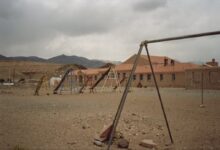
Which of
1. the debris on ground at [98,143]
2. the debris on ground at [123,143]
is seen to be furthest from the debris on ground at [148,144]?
the debris on ground at [98,143]

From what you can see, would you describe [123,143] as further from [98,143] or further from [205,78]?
[205,78]

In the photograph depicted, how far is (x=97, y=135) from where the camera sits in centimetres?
927

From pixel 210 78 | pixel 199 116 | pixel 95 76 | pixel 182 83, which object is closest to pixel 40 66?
pixel 95 76

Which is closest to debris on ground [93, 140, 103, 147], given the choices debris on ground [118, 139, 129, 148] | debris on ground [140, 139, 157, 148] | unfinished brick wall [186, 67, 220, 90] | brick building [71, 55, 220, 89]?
debris on ground [118, 139, 129, 148]

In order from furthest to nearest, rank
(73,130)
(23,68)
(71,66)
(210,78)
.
→ (23,68), (210,78), (71,66), (73,130)

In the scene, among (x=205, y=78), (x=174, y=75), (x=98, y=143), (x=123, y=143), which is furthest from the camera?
(x=174, y=75)

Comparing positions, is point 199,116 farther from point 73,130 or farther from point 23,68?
point 23,68

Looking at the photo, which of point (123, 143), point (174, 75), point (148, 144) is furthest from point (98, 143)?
point (174, 75)

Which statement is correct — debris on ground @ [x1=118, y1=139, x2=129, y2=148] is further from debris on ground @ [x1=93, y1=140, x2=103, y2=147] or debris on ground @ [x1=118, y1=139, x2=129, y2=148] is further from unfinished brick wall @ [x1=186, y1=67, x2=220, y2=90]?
unfinished brick wall @ [x1=186, y1=67, x2=220, y2=90]

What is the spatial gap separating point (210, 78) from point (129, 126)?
3461 cm

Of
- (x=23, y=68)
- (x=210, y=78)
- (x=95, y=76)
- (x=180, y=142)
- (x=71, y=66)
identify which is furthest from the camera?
(x=23, y=68)

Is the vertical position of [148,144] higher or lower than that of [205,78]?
lower

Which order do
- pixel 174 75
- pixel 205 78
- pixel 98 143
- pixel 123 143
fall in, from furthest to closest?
→ pixel 174 75 < pixel 205 78 < pixel 98 143 < pixel 123 143

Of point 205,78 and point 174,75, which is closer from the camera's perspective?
point 205,78
